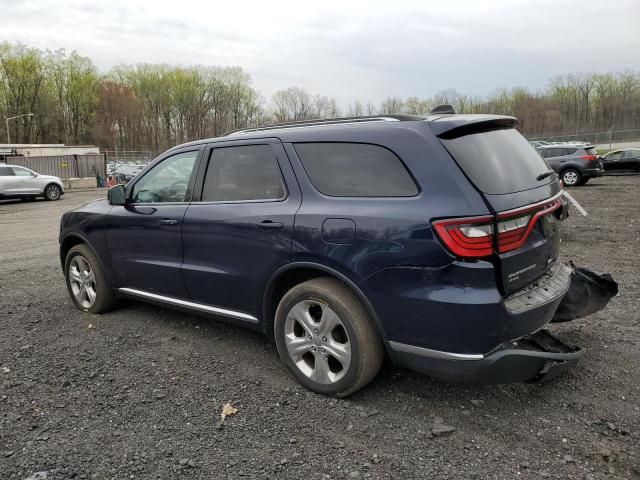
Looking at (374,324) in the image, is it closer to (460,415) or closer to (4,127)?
(460,415)

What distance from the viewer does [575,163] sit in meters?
20.4

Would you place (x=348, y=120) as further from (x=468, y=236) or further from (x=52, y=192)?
(x=52, y=192)

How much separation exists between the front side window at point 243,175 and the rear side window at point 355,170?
0.27m

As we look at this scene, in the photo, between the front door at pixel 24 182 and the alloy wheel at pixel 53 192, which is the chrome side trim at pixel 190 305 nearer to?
the front door at pixel 24 182

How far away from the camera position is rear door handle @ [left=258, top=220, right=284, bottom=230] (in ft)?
10.9

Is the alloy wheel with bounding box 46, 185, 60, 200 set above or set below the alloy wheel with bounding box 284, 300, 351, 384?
above

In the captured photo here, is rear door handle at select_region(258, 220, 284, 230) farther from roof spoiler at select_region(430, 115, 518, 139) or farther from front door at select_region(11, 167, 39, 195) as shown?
front door at select_region(11, 167, 39, 195)

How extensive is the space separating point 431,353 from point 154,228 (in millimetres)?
2594

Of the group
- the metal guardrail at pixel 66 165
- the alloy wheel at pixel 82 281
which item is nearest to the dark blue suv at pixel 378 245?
the alloy wheel at pixel 82 281

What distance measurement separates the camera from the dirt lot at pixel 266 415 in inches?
102

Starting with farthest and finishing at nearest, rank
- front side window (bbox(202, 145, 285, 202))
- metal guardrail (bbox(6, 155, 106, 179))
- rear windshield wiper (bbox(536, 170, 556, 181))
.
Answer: metal guardrail (bbox(6, 155, 106, 179)) → front side window (bbox(202, 145, 285, 202)) → rear windshield wiper (bbox(536, 170, 556, 181))

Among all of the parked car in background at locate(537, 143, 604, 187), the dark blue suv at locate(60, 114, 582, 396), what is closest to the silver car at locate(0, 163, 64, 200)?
the dark blue suv at locate(60, 114, 582, 396)

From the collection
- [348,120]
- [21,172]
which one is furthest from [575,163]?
[21,172]

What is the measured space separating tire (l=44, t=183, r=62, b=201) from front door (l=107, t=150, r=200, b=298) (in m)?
19.1
